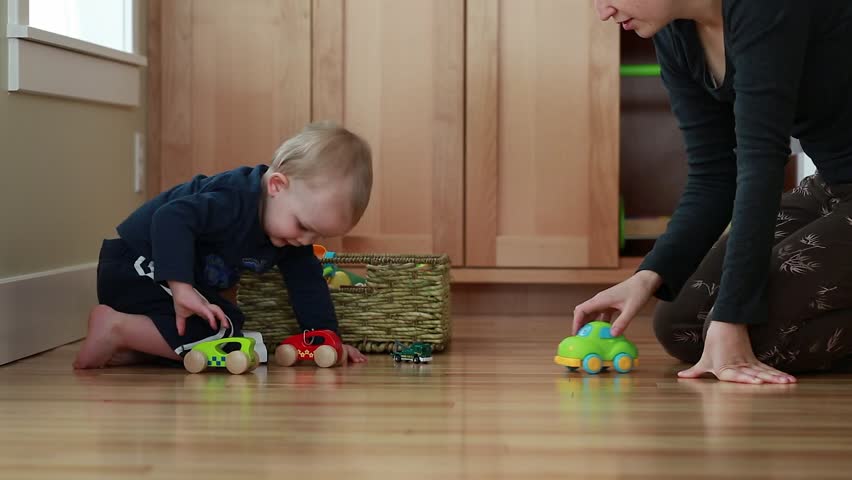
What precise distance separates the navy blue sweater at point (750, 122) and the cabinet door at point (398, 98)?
0.92 metres

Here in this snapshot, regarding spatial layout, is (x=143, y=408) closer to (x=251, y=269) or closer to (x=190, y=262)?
(x=190, y=262)

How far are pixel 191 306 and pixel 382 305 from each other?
406 millimetres

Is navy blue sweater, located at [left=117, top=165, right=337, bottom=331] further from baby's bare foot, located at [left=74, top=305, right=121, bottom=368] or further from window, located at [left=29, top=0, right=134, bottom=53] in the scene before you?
window, located at [left=29, top=0, right=134, bottom=53]

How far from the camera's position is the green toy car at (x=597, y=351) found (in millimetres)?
1651

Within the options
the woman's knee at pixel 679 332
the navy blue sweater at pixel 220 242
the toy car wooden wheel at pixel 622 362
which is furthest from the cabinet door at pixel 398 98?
the toy car wooden wheel at pixel 622 362

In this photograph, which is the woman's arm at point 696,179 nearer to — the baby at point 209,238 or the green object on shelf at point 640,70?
the baby at point 209,238

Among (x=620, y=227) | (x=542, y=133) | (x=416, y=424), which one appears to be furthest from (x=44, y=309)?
(x=620, y=227)

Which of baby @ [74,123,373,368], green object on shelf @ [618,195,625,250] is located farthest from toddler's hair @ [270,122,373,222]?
green object on shelf @ [618,195,625,250]

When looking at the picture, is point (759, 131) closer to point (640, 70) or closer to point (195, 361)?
point (195, 361)

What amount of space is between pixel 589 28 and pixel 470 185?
48 cm

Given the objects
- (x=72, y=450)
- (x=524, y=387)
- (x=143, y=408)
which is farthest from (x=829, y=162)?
(x=72, y=450)

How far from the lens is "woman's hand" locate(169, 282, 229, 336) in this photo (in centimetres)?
164

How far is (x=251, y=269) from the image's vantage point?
1.80m

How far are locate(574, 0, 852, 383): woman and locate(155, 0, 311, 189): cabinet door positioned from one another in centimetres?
113
